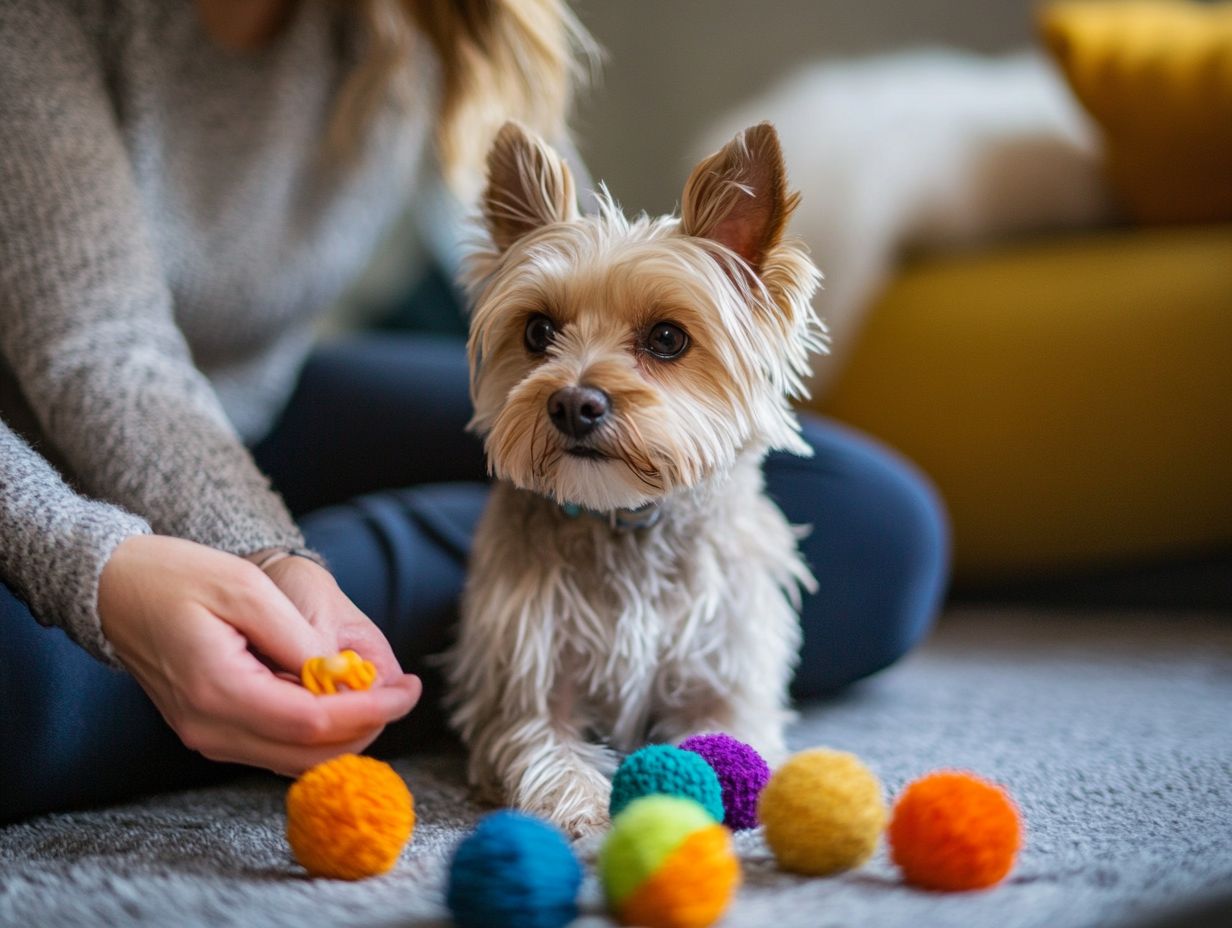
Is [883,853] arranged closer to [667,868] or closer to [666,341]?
[667,868]

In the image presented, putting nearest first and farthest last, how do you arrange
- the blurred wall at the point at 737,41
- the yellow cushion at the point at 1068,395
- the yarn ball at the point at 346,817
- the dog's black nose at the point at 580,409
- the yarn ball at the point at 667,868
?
the yarn ball at the point at 667,868 < the yarn ball at the point at 346,817 < the dog's black nose at the point at 580,409 < the yellow cushion at the point at 1068,395 < the blurred wall at the point at 737,41

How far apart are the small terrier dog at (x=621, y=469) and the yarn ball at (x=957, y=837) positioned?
26 cm

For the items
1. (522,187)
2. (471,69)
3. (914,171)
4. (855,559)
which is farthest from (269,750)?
(914,171)

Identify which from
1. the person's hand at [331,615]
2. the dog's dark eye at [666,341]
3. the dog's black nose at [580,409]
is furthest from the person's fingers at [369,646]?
the dog's dark eye at [666,341]

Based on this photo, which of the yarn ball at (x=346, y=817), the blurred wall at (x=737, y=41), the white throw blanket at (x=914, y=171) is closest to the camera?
the yarn ball at (x=346, y=817)

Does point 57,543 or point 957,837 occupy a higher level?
point 57,543

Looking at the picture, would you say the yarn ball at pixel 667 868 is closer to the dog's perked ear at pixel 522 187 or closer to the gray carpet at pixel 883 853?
the gray carpet at pixel 883 853

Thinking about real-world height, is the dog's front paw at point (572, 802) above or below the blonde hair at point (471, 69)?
below

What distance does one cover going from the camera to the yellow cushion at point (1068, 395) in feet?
5.57

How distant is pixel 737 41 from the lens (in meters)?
2.84

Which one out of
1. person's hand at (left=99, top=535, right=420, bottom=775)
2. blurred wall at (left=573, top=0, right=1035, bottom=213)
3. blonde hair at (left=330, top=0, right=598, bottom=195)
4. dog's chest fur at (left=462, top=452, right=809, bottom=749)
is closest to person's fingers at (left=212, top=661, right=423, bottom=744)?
person's hand at (left=99, top=535, right=420, bottom=775)

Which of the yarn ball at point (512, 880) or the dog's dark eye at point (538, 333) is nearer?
the yarn ball at point (512, 880)

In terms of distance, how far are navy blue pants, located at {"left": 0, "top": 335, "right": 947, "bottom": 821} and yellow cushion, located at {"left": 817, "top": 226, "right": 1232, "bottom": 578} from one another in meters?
0.45

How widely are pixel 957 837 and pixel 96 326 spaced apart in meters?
0.88
